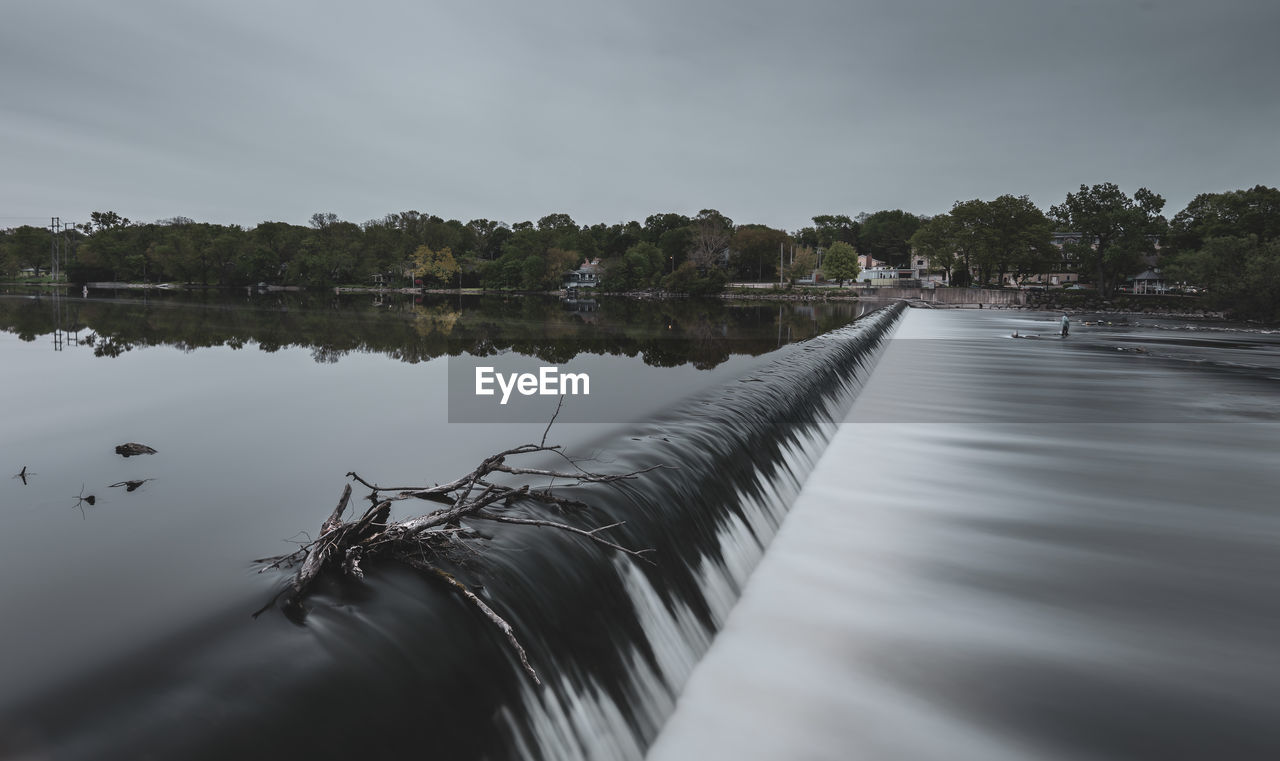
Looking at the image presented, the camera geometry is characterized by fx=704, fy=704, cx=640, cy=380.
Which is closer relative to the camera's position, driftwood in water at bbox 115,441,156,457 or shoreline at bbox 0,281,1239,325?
driftwood in water at bbox 115,441,156,457

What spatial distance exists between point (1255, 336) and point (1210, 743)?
34.5 meters

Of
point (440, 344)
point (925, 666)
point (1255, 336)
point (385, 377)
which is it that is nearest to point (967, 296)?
point (1255, 336)

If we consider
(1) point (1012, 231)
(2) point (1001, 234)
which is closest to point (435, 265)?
(2) point (1001, 234)

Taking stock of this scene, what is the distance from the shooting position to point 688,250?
4459 inches

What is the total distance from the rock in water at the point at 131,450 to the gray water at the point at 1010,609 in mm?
6243

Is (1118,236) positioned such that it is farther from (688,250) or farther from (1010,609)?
(1010,609)

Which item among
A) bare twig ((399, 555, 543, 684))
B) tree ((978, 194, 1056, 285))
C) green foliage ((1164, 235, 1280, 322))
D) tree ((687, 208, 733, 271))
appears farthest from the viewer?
tree ((687, 208, 733, 271))

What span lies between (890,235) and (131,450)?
163989 millimetres

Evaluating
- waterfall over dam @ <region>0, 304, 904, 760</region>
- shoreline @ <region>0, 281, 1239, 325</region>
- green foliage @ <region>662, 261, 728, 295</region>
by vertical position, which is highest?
green foliage @ <region>662, 261, 728, 295</region>

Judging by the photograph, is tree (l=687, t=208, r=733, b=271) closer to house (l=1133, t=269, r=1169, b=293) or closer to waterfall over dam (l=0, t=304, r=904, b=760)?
house (l=1133, t=269, r=1169, b=293)

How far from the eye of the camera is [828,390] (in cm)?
1085

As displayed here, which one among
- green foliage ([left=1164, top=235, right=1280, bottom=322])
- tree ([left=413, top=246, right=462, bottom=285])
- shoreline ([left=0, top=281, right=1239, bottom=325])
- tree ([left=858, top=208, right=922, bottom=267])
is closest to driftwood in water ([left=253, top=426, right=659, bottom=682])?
green foliage ([left=1164, top=235, right=1280, bottom=322])

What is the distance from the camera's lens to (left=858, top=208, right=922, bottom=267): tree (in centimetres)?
15525

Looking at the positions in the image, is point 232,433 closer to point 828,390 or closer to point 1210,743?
point 828,390
